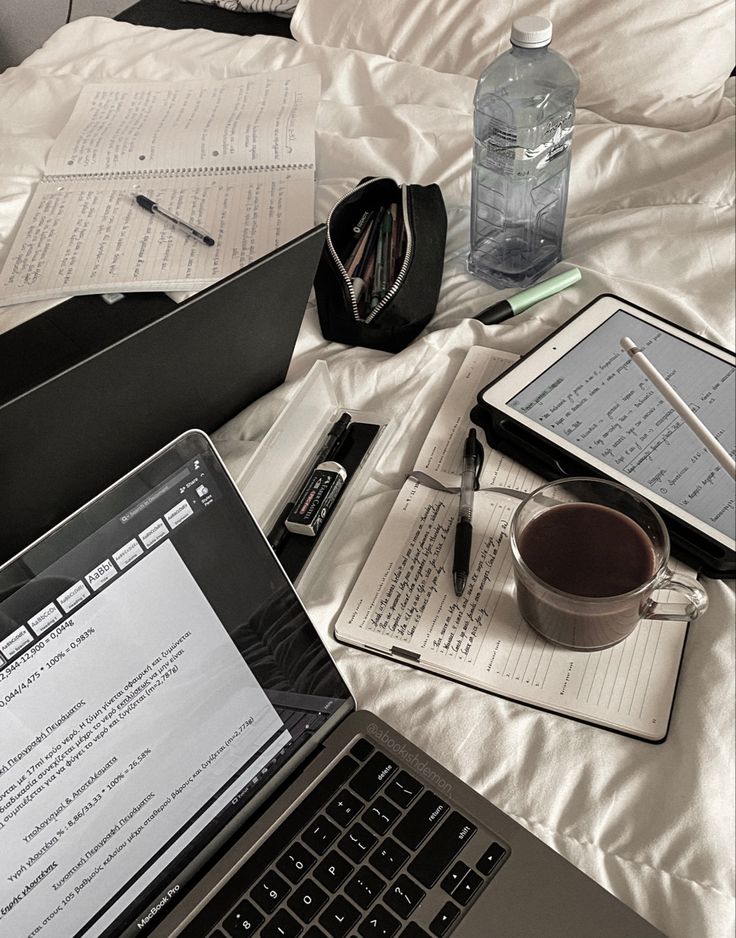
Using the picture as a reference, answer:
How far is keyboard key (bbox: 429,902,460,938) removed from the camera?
463 millimetres

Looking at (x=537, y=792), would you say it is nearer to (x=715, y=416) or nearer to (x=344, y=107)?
(x=715, y=416)

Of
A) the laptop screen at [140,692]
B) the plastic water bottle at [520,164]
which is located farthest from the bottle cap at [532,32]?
the laptop screen at [140,692]

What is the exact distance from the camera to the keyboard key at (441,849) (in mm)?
479

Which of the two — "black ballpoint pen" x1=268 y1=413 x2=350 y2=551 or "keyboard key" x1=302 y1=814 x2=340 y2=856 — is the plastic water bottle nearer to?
"black ballpoint pen" x1=268 y1=413 x2=350 y2=551

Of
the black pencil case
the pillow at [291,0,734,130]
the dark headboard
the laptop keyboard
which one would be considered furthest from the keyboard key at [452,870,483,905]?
the dark headboard

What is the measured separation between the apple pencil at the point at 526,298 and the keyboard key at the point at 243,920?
21.6 inches

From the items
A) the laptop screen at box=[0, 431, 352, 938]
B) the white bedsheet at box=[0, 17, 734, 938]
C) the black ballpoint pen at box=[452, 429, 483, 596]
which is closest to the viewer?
the laptop screen at box=[0, 431, 352, 938]

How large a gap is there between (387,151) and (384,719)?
2.30ft

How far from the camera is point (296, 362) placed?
2.67 feet

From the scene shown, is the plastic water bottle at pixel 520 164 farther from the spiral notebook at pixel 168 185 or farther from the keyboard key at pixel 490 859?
the keyboard key at pixel 490 859

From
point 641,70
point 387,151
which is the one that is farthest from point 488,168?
point 641,70

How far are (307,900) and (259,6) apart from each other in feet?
4.30

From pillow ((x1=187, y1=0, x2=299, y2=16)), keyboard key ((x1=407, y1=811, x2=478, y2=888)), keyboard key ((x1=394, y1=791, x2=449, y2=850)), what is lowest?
keyboard key ((x1=407, y1=811, x2=478, y2=888))

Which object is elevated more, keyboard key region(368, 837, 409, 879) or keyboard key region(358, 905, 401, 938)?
keyboard key region(368, 837, 409, 879)
